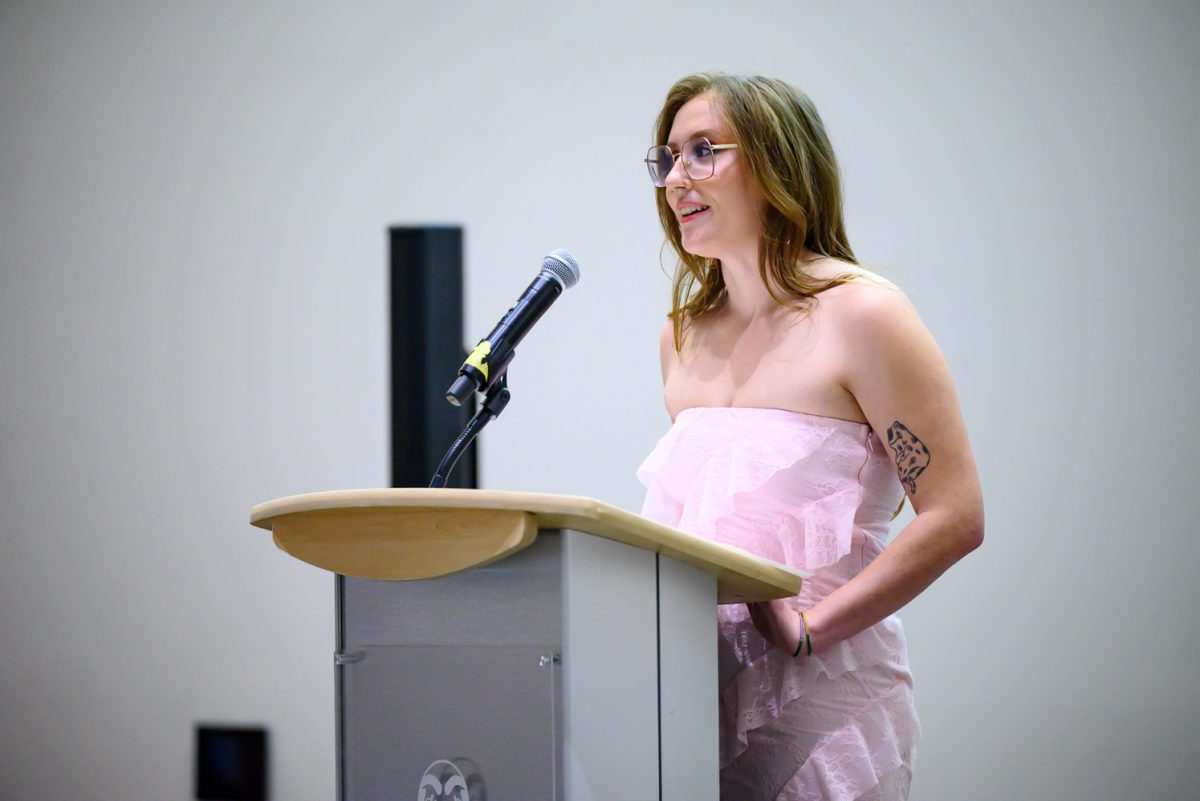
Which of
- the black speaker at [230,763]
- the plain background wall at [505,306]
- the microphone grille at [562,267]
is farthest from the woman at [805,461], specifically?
the black speaker at [230,763]

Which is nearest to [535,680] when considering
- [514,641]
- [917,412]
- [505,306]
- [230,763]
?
[514,641]

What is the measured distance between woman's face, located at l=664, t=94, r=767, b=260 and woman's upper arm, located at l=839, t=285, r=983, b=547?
9.8 inches

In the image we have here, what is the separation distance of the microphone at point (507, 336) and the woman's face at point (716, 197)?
231 mm

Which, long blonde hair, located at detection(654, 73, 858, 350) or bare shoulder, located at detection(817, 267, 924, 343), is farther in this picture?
long blonde hair, located at detection(654, 73, 858, 350)

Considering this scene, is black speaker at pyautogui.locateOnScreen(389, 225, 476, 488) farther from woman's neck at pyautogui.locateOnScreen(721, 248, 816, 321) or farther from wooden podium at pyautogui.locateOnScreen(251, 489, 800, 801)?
wooden podium at pyautogui.locateOnScreen(251, 489, 800, 801)

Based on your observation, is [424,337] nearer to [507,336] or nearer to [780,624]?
[507,336]

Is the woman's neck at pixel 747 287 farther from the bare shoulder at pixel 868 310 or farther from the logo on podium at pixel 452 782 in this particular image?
the logo on podium at pixel 452 782

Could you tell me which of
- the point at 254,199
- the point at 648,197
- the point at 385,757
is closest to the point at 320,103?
the point at 254,199

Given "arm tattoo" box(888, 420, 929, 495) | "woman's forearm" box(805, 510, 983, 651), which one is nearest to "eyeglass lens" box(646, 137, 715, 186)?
"arm tattoo" box(888, 420, 929, 495)

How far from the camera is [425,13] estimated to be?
12.8 ft

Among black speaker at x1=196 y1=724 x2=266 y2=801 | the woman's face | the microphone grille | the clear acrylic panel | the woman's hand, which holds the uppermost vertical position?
the woman's face

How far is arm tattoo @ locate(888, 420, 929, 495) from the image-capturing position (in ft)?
4.88

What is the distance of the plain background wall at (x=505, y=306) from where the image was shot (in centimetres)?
325

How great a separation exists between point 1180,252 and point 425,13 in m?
2.44
